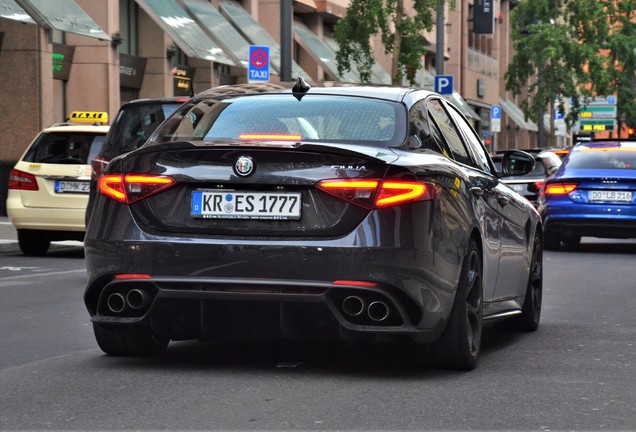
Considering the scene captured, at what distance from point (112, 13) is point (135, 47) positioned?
3.35m

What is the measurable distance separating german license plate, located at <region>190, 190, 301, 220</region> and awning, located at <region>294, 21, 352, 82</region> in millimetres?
37069

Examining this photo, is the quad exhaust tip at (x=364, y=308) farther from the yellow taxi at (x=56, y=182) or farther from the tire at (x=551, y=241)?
the tire at (x=551, y=241)

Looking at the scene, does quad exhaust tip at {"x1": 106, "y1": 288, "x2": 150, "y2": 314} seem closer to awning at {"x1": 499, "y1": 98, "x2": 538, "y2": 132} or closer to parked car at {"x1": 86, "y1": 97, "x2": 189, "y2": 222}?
parked car at {"x1": 86, "y1": 97, "x2": 189, "y2": 222}

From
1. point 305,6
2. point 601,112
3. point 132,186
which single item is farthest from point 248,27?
point 601,112

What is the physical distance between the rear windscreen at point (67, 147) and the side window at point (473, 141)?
909 cm

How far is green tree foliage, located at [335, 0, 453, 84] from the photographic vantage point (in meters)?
34.9

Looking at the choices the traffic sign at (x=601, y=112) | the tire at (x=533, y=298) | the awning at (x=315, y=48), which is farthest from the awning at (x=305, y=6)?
the traffic sign at (x=601, y=112)

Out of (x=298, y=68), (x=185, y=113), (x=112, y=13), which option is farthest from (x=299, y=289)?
(x=298, y=68)

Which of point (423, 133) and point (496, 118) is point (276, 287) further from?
point (496, 118)

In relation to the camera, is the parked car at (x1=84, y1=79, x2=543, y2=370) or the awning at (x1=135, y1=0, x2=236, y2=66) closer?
the parked car at (x1=84, y1=79, x2=543, y2=370)

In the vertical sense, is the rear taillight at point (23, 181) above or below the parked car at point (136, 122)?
below

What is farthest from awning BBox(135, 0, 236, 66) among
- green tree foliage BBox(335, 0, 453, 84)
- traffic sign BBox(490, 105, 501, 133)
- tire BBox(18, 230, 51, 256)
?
traffic sign BBox(490, 105, 501, 133)

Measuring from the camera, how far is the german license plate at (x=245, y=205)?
6.98m

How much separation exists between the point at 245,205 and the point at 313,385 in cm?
88
